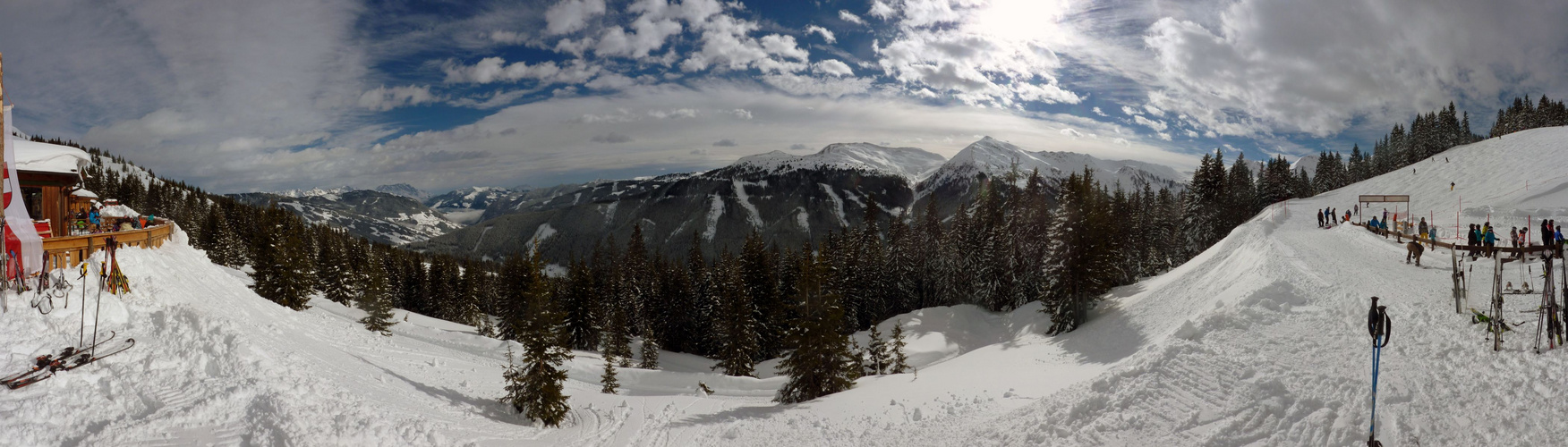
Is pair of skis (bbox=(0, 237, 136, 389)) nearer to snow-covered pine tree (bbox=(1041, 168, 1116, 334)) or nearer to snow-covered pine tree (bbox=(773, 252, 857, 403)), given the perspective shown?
snow-covered pine tree (bbox=(773, 252, 857, 403))

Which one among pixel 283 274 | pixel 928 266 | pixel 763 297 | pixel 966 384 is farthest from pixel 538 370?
pixel 928 266

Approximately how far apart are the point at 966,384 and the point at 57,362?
77.1 ft

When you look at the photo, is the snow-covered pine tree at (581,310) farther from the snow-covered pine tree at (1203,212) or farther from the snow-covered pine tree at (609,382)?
the snow-covered pine tree at (1203,212)

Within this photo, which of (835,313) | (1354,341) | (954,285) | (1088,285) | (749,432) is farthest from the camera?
(954,285)

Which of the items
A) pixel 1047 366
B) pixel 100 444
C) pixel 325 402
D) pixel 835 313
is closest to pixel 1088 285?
pixel 1047 366

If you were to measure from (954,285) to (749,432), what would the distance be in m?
38.5

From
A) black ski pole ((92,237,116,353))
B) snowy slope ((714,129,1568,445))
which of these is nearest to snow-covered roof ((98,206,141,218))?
black ski pole ((92,237,116,353))

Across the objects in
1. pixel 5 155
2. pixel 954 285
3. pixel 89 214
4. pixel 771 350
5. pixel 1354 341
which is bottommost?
pixel 771 350

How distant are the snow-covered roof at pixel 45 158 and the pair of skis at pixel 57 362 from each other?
14.2 m

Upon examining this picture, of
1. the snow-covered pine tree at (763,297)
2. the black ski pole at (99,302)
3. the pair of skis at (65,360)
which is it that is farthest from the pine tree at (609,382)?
the pair of skis at (65,360)

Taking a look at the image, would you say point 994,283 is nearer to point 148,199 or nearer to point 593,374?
point 593,374

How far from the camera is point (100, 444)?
973cm

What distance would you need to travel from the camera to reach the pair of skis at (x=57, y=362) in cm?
1067

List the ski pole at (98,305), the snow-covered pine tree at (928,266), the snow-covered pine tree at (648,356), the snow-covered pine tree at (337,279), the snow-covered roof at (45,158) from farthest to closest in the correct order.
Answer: the snow-covered pine tree at (928,266)
the snow-covered pine tree at (337,279)
the snow-covered pine tree at (648,356)
the snow-covered roof at (45,158)
the ski pole at (98,305)
